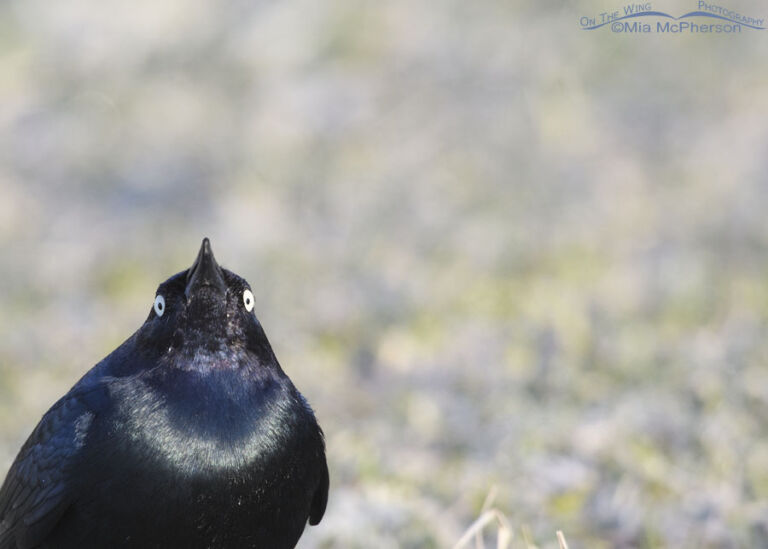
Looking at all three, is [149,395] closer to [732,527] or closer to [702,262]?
[732,527]

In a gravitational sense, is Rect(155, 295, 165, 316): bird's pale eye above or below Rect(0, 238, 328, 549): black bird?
above

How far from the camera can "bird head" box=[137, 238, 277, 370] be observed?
3.08 metres

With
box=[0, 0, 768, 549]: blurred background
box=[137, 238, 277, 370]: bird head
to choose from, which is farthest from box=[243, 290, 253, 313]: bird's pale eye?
box=[0, 0, 768, 549]: blurred background

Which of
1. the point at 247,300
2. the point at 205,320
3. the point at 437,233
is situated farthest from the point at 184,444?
the point at 437,233

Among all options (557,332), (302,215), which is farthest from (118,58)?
(557,332)

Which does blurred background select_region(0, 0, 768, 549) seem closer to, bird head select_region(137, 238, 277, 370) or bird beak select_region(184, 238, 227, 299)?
bird head select_region(137, 238, 277, 370)

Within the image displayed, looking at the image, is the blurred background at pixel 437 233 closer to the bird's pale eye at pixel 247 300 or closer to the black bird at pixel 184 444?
the black bird at pixel 184 444

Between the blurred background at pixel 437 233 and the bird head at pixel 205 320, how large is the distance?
4.48ft

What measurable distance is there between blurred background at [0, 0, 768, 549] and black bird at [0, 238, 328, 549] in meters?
1.15

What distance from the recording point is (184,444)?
2.98 m

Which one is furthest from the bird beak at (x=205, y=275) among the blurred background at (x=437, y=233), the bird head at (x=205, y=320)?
the blurred background at (x=437, y=233)

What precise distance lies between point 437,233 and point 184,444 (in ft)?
13.6

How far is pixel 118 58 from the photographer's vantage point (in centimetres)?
884

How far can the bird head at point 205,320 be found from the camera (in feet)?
10.1
